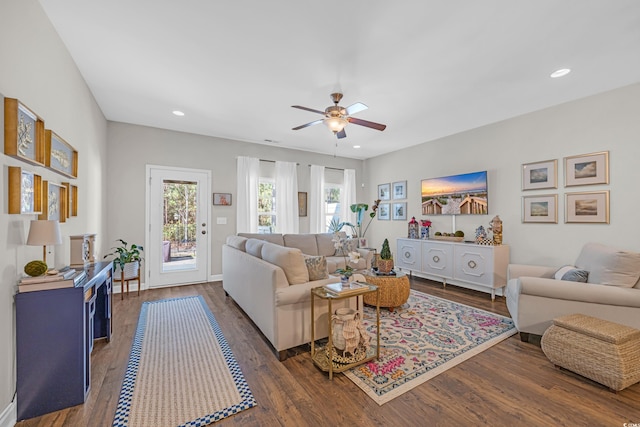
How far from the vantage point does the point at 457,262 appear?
4.49 m

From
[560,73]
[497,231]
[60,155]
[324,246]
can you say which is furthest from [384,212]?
[60,155]

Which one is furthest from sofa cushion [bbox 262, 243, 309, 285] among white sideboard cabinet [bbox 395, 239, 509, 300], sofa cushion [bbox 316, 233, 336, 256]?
white sideboard cabinet [bbox 395, 239, 509, 300]

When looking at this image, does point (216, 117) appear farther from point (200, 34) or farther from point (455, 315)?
point (455, 315)

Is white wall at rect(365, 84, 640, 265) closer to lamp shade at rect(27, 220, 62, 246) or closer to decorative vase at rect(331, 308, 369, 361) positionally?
decorative vase at rect(331, 308, 369, 361)

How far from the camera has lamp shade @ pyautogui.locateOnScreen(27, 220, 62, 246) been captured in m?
1.73

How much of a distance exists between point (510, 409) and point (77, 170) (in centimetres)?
425

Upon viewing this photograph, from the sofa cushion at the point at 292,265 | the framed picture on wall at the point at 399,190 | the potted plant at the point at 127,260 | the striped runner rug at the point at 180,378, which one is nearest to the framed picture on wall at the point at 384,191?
the framed picture on wall at the point at 399,190

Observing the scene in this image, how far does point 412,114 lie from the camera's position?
4.05 meters

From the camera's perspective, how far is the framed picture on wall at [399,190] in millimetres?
5969

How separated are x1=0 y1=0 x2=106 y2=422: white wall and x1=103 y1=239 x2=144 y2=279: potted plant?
1.11m

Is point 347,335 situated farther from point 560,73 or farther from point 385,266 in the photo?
point 560,73

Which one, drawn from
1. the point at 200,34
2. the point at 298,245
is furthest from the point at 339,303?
the point at 200,34

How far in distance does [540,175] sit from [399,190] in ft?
8.50

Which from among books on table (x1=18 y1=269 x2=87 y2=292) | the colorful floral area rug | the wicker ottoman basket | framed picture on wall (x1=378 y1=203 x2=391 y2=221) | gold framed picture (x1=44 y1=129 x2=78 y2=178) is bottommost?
the colorful floral area rug
